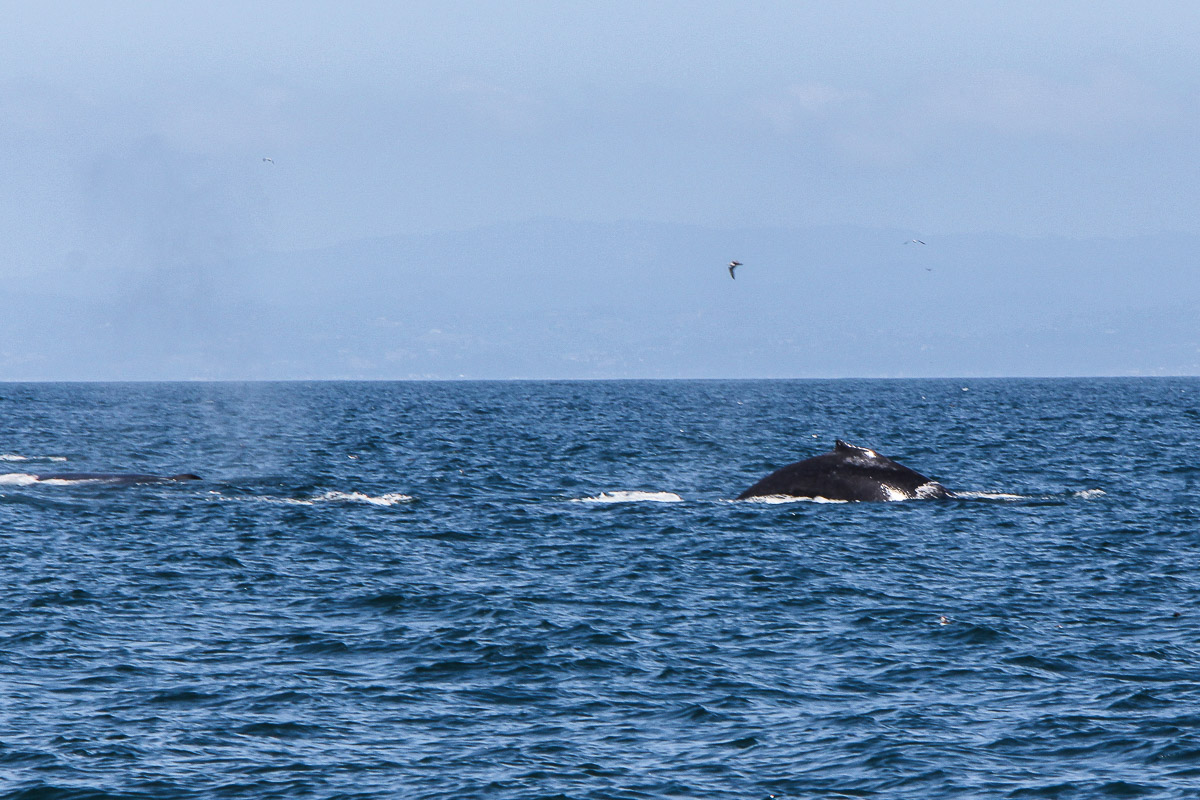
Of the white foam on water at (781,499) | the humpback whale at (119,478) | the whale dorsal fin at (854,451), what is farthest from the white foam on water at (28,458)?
the whale dorsal fin at (854,451)

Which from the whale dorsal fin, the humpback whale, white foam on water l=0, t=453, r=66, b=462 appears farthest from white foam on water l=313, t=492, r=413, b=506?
white foam on water l=0, t=453, r=66, b=462

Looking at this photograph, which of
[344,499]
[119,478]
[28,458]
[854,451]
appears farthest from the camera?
[28,458]

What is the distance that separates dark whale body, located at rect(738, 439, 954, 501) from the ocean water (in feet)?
2.81

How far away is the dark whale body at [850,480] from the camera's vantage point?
43.2m

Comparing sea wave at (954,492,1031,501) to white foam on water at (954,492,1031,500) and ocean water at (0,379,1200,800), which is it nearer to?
white foam on water at (954,492,1031,500)

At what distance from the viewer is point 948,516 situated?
134ft

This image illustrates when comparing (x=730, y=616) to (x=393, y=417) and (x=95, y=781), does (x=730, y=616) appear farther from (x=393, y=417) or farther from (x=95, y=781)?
(x=393, y=417)

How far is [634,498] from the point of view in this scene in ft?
154

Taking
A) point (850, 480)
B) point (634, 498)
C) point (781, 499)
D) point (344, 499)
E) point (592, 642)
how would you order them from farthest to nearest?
point (634, 498)
point (344, 499)
point (781, 499)
point (850, 480)
point (592, 642)

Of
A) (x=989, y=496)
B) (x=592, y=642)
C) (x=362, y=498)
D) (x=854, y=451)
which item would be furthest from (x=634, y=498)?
(x=592, y=642)

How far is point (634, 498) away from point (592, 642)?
22175 mm

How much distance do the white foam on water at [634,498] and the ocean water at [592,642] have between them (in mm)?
313

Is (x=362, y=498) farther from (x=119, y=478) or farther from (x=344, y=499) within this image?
(x=119, y=478)

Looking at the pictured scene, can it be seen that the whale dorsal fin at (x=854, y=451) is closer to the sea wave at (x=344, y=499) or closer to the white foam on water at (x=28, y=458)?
the sea wave at (x=344, y=499)
